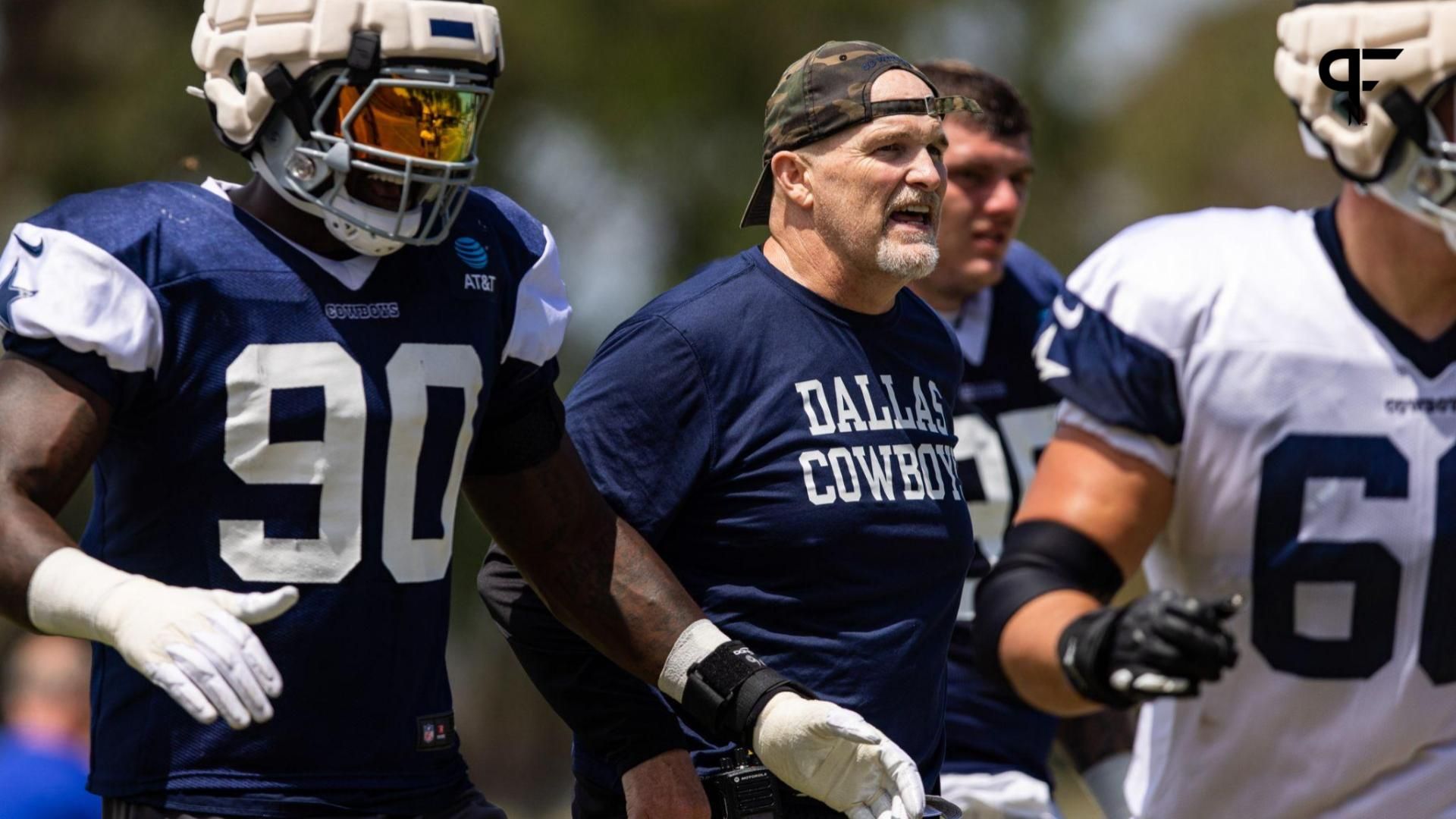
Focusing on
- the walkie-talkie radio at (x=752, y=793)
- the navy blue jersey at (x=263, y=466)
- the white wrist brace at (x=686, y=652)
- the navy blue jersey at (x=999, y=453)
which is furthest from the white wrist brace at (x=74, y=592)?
the navy blue jersey at (x=999, y=453)

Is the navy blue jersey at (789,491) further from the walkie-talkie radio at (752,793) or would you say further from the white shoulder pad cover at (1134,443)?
the white shoulder pad cover at (1134,443)

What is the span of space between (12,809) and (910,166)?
2829 millimetres

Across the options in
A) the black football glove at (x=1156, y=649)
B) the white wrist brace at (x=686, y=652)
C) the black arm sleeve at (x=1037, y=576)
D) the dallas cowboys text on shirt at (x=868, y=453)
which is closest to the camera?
the black football glove at (x=1156, y=649)

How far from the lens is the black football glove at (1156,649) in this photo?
2.56 meters

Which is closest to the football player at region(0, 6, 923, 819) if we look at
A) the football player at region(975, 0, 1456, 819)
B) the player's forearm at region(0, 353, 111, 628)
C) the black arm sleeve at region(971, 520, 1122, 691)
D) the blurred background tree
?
the player's forearm at region(0, 353, 111, 628)

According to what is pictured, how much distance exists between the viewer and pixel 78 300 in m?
2.90

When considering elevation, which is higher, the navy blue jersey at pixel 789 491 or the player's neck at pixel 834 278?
the player's neck at pixel 834 278

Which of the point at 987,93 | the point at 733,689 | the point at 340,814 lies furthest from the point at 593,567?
the point at 987,93

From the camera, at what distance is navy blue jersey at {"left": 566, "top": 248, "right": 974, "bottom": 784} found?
3400 millimetres

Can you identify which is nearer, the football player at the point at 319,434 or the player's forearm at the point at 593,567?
the football player at the point at 319,434

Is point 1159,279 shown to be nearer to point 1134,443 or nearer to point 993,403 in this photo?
point 1134,443

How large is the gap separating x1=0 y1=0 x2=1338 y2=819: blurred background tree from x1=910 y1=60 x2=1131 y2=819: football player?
6402 mm

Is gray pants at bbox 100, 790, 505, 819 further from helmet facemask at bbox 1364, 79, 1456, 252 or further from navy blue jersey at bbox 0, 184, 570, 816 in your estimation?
helmet facemask at bbox 1364, 79, 1456, 252

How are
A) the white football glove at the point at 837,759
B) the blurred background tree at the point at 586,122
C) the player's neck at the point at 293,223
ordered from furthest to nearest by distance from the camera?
the blurred background tree at the point at 586,122
the player's neck at the point at 293,223
the white football glove at the point at 837,759
